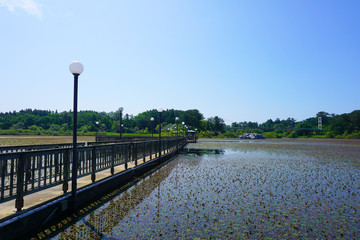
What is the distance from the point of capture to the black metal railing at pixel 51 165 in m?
4.92

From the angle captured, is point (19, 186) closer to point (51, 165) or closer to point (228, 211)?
point (51, 165)

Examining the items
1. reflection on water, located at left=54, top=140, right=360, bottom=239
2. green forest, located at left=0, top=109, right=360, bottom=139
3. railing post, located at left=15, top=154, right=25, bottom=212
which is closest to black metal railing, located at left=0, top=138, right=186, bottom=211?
railing post, located at left=15, top=154, right=25, bottom=212

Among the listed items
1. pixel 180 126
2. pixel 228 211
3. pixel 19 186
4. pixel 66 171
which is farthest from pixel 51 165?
pixel 180 126

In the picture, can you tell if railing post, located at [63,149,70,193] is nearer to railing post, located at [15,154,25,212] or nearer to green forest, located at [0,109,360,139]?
railing post, located at [15,154,25,212]

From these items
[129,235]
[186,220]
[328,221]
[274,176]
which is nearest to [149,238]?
[129,235]

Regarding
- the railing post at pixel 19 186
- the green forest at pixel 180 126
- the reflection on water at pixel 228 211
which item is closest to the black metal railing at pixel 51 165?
the railing post at pixel 19 186

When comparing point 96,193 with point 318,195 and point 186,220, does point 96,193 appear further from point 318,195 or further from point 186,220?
point 318,195

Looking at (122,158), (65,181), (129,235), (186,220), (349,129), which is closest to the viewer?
(129,235)

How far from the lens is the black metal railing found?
16.1 ft

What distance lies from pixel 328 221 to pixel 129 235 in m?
4.83

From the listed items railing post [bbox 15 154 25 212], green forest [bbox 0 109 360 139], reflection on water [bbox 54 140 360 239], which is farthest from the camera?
green forest [bbox 0 109 360 139]

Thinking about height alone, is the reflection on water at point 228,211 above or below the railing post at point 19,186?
below

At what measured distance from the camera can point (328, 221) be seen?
598cm

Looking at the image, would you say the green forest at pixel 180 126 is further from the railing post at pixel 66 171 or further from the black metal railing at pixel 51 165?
the railing post at pixel 66 171
